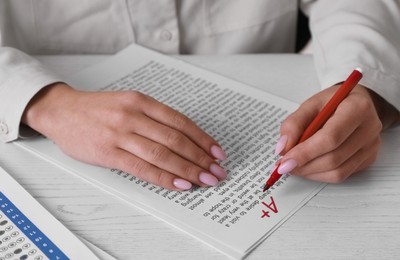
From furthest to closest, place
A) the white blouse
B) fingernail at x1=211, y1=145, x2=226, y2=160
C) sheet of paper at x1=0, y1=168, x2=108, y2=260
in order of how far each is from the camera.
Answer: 1. the white blouse
2. fingernail at x1=211, y1=145, x2=226, y2=160
3. sheet of paper at x1=0, y1=168, x2=108, y2=260

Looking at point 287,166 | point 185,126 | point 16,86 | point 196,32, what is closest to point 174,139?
point 185,126

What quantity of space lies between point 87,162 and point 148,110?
0.31 feet

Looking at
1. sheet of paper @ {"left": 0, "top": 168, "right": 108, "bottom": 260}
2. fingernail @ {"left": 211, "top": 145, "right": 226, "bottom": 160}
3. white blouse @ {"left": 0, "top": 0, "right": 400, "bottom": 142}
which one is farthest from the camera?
white blouse @ {"left": 0, "top": 0, "right": 400, "bottom": 142}

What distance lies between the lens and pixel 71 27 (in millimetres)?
1001

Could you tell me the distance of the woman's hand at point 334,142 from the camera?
25.7 inches

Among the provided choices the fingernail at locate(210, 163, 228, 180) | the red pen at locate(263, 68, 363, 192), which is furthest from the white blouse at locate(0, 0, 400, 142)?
the fingernail at locate(210, 163, 228, 180)

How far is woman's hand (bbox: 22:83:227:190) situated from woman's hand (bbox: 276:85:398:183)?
82 millimetres

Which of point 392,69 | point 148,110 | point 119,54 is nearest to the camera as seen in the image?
point 148,110

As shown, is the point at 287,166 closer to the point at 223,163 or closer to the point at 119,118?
the point at 223,163

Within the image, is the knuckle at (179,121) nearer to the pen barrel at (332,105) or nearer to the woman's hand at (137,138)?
the woman's hand at (137,138)

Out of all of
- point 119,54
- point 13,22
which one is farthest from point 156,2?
point 13,22

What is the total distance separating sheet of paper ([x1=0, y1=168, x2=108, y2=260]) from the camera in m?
0.59

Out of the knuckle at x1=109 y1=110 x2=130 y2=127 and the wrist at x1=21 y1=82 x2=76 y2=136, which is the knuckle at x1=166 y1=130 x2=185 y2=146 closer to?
Answer: the knuckle at x1=109 y1=110 x2=130 y2=127

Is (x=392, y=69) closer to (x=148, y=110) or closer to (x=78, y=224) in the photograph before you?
(x=148, y=110)
